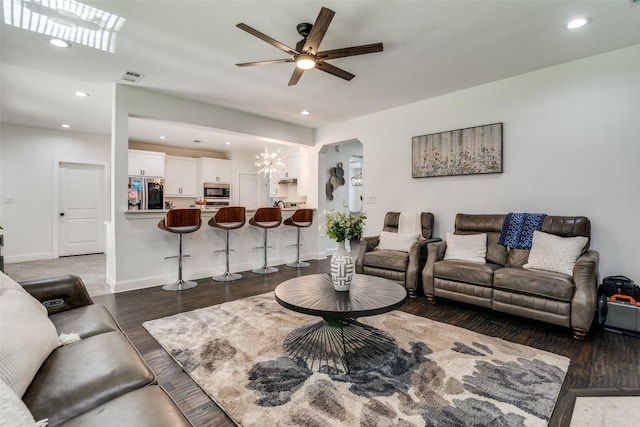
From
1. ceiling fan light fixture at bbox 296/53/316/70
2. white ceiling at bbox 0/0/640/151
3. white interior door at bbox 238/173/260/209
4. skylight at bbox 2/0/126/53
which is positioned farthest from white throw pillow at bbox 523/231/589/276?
white interior door at bbox 238/173/260/209

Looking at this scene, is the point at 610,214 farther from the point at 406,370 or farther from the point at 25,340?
the point at 25,340

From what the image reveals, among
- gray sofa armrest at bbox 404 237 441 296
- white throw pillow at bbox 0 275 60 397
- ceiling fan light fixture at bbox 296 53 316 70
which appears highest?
ceiling fan light fixture at bbox 296 53 316 70

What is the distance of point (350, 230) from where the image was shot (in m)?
2.43

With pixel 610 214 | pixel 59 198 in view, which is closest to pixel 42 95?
pixel 59 198

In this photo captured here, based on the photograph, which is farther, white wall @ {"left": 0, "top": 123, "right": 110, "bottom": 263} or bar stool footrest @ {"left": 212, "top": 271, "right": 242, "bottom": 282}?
white wall @ {"left": 0, "top": 123, "right": 110, "bottom": 263}

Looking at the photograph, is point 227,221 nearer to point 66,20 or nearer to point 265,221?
point 265,221

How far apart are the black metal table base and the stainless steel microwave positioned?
20.1 feet

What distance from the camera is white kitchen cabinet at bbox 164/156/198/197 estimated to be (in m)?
7.46

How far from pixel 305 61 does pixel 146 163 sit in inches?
227

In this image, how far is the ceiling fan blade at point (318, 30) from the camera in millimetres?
2010

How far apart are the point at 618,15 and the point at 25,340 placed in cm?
430

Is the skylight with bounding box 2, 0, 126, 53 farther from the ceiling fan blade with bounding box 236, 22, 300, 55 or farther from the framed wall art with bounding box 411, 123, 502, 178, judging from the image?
the framed wall art with bounding box 411, 123, 502, 178

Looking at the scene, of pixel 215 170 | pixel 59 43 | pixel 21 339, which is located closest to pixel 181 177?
pixel 215 170

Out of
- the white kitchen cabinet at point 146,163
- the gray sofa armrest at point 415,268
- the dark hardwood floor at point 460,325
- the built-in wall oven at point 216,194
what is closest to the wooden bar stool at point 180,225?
the dark hardwood floor at point 460,325
